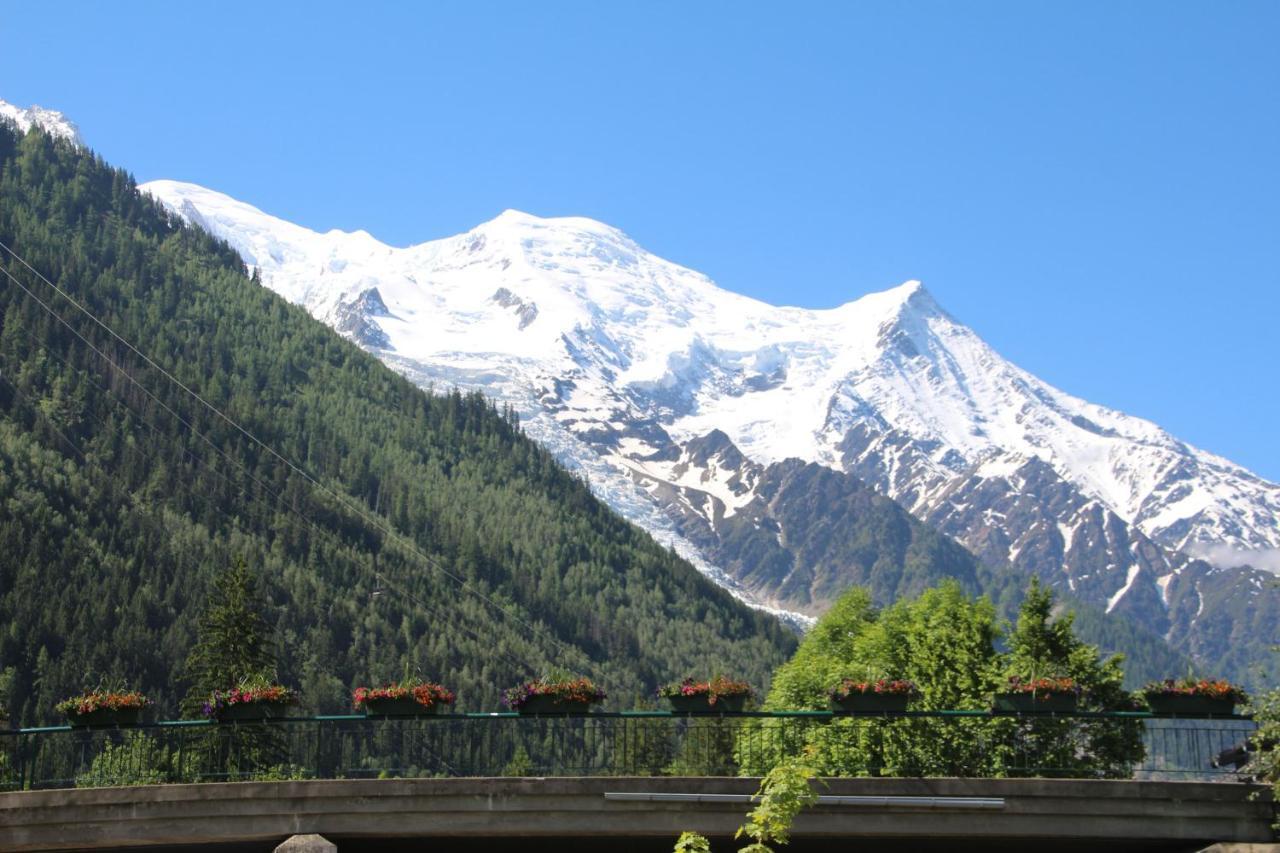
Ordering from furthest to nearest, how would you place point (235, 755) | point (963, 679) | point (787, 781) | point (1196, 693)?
1. point (963, 679)
2. point (235, 755)
3. point (1196, 693)
4. point (787, 781)

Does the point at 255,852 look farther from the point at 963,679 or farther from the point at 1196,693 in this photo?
the point at 963,679

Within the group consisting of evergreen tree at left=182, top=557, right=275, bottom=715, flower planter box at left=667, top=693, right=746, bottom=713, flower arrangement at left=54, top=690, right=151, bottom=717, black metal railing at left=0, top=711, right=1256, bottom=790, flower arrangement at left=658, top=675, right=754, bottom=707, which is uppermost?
evergreen tree at left=182, top=557, right=275, bottom=715

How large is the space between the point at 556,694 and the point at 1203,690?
16.5 m

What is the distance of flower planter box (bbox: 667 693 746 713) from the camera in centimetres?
4378

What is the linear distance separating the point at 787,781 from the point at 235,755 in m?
20.8

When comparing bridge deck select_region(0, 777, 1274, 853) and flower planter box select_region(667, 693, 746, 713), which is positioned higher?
flower planter box select_region(667, 693, 746, 713)

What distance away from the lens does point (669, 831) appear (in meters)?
42.2

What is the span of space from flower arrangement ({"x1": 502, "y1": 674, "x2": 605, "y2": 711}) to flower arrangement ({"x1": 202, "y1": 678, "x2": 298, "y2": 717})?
574 centimetres

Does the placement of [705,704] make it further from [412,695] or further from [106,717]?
[106,717]

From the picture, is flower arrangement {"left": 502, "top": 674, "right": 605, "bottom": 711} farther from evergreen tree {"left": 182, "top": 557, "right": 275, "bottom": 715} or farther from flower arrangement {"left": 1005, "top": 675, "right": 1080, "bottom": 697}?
evergreen tree {"left": 182, "top": 557, "right": 275, "bottom": 715}

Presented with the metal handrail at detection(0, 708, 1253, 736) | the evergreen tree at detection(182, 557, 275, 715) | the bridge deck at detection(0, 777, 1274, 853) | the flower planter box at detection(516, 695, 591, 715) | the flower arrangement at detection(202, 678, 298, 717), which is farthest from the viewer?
the evergreen tree at detection(182, 557, 275, 715)

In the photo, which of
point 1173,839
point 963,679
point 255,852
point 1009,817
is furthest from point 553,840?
point 963,679

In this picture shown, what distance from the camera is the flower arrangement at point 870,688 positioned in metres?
43.6

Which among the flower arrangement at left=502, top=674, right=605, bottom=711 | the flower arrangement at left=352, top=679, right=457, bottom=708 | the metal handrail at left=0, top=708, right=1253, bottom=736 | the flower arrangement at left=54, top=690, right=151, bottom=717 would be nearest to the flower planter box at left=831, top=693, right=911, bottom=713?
the metal handrail at left=0, top=708, right=1253, bottom=736
